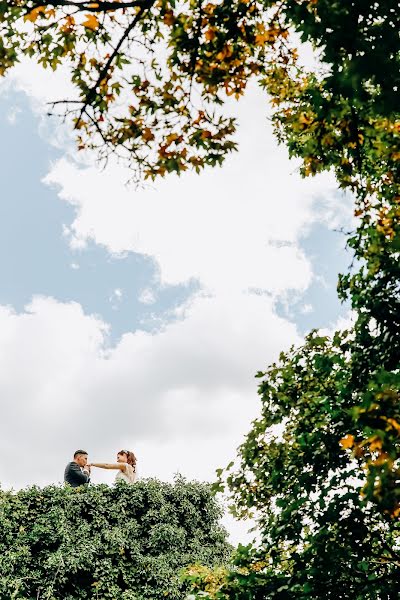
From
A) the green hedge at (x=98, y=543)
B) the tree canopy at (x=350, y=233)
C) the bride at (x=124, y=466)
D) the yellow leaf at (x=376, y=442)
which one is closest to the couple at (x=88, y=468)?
the bride at (x=124, y=466)

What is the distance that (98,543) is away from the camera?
34.7 ft

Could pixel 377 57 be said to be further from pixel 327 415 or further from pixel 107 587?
pixel 107 587

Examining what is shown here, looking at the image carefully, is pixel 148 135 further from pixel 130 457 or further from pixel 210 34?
pixel 130 457

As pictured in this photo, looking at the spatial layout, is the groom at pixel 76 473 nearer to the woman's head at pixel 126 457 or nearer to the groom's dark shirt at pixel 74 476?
the groom's dark shirt at pixel 74 476

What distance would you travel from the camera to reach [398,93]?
357 cm

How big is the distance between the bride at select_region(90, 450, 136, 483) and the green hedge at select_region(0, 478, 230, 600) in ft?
0.68

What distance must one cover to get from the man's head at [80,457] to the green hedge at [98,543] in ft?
1.74

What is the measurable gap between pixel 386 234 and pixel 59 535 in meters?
8.19

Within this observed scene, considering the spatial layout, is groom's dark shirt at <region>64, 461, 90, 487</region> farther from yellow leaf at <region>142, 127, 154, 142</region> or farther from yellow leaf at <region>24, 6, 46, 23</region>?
yellow leaf at <region>24, 6, 46, 23</region>

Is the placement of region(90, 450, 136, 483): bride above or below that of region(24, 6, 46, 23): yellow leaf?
below

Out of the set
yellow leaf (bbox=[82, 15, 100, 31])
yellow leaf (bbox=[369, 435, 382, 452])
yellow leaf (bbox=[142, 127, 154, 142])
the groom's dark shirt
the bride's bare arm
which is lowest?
yellow leaf (bbox=[369, 435, 382, 452])

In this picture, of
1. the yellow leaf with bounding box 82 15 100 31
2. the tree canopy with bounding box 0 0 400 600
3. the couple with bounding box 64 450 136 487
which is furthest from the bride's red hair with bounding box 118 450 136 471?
the yellow leaf with bounding box 82 15 100 31

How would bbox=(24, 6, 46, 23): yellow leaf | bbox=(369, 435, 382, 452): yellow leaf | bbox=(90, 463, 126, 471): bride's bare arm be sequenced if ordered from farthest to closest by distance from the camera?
1. bbox=(90, 463, 126, 471): bride's bare arm
2. bbox=(24, 6, 46, 23): yellow leaf
3. bbox=(369, 435, 382, 452): yellow leaf

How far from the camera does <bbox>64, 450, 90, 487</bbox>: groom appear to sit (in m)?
11.1
